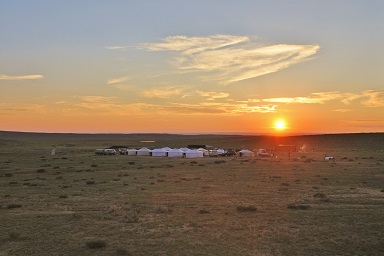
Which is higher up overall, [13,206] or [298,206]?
[298,206]

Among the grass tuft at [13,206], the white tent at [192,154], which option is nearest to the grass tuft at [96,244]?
the grass tuft at [13,206]

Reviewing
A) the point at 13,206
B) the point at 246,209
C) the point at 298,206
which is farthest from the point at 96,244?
the point at 298,206

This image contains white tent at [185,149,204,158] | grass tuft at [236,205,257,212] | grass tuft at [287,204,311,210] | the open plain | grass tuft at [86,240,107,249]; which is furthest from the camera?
white tent at [185,149,204,158]

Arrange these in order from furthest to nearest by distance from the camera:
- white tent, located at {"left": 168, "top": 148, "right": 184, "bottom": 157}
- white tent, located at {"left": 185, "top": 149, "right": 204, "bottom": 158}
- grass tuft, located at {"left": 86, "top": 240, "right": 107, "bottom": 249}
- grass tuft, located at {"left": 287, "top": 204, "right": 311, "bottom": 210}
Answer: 1. white tent, located at {"left": 168, "top": 148, "right": 184, "bottom": 157}
2. white tent, located at {"left": 185, "top": 149, "right": 204, "bottom": 158}
3. grass tuft, located at {"left": 287, "top": 204, "right": 311, "bottom": 210}
4. grass tuft, located at {"left": 86, "top": 240, "right": 107, "bottom": 249}

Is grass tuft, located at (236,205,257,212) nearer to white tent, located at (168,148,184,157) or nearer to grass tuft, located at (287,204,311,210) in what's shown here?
grass tuft, located at (287,204,311,210)

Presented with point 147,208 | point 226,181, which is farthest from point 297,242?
point 226,181

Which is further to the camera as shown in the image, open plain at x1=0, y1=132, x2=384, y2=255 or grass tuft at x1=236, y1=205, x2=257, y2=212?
grass tuft at x1=236, y1=205, x2=257, y2=212

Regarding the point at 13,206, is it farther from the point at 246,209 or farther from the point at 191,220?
the point at 246,209

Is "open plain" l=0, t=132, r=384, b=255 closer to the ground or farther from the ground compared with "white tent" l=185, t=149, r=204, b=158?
closer to the ground

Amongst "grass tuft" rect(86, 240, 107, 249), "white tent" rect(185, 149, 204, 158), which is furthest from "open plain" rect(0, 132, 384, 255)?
"white tent" rect(185, 149, 204, 158)

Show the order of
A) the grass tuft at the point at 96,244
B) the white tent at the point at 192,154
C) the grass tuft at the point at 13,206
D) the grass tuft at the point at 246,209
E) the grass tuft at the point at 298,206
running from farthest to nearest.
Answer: the white tent at the point at 192,154, the grass tuft at the point at 13,206, the grass tuft at the point at 298,206, the grass tuft at the point at 246,209, the grass tuft at the point at 96,244

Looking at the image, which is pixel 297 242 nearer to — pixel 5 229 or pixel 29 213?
pixel 5 229

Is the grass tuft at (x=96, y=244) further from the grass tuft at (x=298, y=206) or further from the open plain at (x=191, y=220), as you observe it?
the grass tuft at (x=298, y=206)

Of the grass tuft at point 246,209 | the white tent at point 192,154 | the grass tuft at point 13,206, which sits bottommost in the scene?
the grass tuft at point 13,206
